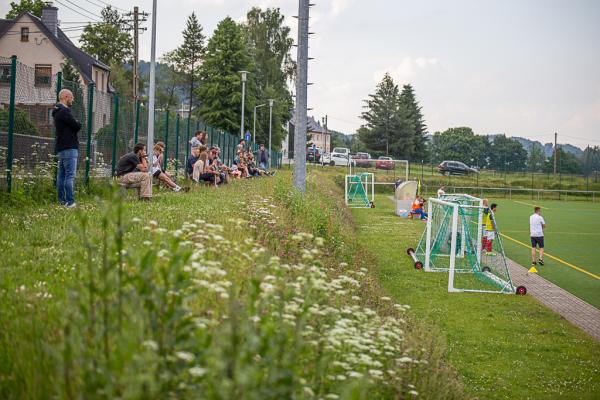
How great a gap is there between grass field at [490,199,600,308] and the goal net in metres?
1.69

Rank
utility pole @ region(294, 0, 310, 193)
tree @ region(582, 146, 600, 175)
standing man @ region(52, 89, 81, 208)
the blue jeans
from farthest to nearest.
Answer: tree @ region(582, 146, 600, 175), utility pole @ region(294, 0, 310, 193), the blue jeans, standing man @ region(52, 89, 81, 208)

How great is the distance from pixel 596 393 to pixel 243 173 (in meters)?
24.7

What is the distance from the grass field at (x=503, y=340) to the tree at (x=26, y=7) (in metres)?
64.5

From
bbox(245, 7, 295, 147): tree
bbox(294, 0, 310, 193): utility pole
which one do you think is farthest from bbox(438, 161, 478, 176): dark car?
bbox(294, 0, 310, 193): utility pole

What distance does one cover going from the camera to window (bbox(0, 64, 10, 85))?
14039 mm

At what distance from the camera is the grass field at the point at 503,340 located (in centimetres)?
1043

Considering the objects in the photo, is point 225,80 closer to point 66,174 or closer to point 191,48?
point 191,48

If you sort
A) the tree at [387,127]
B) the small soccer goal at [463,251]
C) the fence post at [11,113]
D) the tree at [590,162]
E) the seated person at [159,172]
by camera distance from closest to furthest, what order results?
the fence post at [11,113]
the small soccer goal at [463,251]
the seated person at [159,172]
the tree at [590,162]
the tree at [387,127]

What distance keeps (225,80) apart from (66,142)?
5998cm

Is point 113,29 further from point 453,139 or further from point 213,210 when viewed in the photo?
point 453,139

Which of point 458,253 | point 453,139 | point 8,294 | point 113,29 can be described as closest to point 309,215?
point 458,253

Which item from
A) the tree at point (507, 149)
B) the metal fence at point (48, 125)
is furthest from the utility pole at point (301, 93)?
the tree at point (507, 149)

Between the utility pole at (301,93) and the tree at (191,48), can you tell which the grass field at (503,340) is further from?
the tree at (191,48)

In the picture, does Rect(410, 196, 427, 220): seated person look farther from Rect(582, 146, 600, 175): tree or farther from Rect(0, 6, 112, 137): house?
Rect(582, 146, 600, 175): tree
